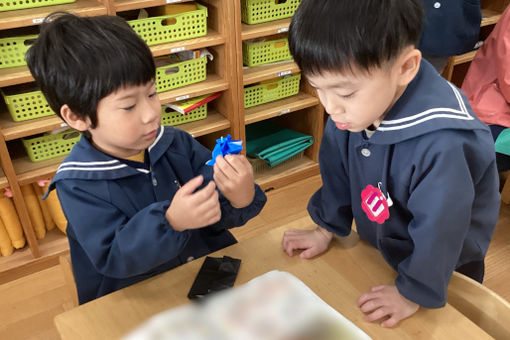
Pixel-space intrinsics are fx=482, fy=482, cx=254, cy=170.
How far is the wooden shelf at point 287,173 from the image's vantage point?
251 centimetres

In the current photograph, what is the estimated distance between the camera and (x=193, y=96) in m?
2.09

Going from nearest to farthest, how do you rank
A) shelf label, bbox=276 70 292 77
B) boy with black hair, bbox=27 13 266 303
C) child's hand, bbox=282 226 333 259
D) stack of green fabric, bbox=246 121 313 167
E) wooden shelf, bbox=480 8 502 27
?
boy with black hair, bbox=27 13 266 303 → child's hand, bbox=282 226 333 259 → shelf label, bbox=276 70 292 77 → stack of green fabric, bbox=246 121 313 167 → wooden shelf, bbox=480 8 502 27

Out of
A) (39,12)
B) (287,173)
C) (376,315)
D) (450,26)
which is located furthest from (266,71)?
(376,315)

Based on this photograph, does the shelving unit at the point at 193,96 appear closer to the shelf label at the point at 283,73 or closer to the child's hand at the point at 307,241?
the shelf label at the point at 283,73

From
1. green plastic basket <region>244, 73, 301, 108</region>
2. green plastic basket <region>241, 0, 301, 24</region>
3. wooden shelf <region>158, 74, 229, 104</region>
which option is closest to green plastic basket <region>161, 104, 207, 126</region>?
wooden shelf <region>158, 74, 229, 104</region>

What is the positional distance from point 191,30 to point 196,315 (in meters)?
1.48

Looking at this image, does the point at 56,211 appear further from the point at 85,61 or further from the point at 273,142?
the point at 85,61

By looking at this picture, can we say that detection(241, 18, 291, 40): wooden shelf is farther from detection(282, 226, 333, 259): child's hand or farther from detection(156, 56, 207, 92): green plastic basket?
detection(282, 226, 333, 259): child's hand

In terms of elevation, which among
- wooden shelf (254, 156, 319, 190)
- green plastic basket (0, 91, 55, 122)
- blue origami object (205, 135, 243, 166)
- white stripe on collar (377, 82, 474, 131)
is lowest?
wooden shelf (254, 156, 319, 190)

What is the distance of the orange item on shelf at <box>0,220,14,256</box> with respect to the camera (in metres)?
2.00

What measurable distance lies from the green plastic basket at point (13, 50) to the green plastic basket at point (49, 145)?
0.99 ft

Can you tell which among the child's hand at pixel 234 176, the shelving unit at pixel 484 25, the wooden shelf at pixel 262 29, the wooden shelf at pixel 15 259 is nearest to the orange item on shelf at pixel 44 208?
the wooden shelf at pixel 15 259

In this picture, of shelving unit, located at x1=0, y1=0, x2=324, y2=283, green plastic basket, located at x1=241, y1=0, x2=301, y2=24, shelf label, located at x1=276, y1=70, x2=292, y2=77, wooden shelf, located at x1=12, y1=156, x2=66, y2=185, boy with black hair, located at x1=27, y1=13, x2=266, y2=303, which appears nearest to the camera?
boy with black hair, located at x1=27, y1=13, x2=266, y2=303

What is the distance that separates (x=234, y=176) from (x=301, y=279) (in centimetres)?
24
